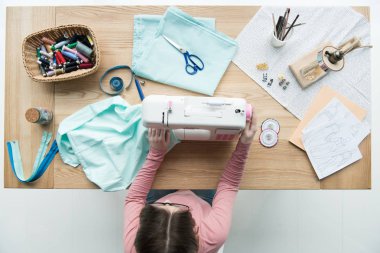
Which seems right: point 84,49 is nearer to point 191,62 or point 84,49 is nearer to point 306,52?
point 191,62

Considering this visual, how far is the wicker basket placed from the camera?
0.86 meters

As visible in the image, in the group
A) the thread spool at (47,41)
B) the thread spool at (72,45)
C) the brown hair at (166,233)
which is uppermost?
the thread spool at (47,41)

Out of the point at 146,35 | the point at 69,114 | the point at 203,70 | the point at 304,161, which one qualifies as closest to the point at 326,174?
the point at 304,161

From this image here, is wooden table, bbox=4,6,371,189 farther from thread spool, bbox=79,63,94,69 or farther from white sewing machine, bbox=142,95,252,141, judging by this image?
white sewing machine, bbox=142,95,252,141

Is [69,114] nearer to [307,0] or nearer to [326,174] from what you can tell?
[326,174]

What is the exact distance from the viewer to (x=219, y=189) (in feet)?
2.82

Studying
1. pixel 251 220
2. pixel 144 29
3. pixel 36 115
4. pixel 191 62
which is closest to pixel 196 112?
pixel 191 62

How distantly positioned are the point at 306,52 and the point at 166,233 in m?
0.69

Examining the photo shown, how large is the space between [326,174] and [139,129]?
0.60 metres

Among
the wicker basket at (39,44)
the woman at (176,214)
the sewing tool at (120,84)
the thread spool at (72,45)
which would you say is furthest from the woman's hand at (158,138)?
the thread spool at (72,45)

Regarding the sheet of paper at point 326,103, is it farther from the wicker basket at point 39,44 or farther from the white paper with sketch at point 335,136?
the wicker basket at point 39,44

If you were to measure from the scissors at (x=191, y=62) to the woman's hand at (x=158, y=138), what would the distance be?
22 cm

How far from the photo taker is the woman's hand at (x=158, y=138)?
803 millimetres

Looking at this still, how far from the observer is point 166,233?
653 mm
